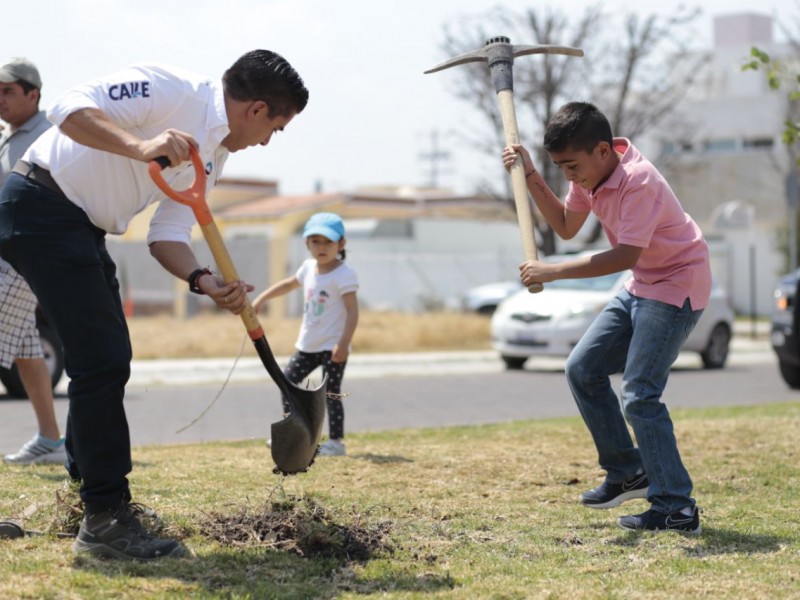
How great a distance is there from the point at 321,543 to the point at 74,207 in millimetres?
1535

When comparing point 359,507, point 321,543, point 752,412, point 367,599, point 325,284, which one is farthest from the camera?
point 752,412

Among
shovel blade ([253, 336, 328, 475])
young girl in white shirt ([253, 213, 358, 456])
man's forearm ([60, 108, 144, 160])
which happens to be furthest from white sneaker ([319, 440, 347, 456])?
man's forearm ([60, 108, 144, 160])

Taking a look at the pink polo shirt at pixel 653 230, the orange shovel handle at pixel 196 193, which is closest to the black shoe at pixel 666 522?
the pink polo shirt at pixel 653 230

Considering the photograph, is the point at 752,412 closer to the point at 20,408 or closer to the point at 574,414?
the point at 574,414

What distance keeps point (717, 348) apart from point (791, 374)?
377cm

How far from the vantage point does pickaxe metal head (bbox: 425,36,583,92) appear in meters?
5.77

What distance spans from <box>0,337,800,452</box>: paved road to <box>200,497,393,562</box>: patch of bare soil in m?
2.98

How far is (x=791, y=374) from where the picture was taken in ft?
45.4

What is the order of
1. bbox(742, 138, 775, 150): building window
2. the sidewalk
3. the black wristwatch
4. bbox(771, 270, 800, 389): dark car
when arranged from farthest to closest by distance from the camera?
bbox(742, 138, 775, 150): building window → the sidewalk → bbox(771, 270, 800, 389): dark car → the black wristwatch

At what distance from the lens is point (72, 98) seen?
4160 millimetres

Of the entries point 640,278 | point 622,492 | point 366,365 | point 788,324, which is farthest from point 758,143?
point 640,278

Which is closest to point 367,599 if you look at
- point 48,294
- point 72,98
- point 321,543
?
point 321,543

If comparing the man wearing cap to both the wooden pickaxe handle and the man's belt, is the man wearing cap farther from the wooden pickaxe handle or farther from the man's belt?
the wooden pickaxe handle

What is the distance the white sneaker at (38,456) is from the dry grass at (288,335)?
11.2m
